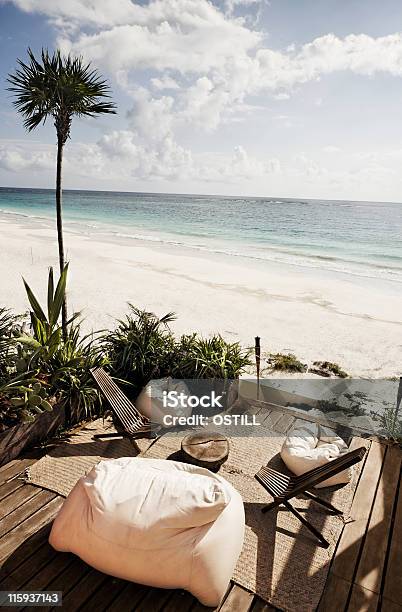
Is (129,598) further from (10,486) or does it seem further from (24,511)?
(10,486)

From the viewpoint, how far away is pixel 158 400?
4961mm

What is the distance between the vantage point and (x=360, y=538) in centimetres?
331

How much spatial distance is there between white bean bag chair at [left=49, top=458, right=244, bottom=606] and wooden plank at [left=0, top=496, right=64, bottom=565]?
0.50m

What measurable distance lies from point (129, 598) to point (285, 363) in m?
5.36

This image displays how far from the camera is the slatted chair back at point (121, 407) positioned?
4.15 metres

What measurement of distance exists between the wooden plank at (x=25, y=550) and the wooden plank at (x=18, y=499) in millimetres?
335

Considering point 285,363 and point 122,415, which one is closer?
point 122,415

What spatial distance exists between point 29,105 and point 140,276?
935cm

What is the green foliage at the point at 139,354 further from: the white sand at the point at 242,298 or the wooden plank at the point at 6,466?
the white sand at the point at 242,298

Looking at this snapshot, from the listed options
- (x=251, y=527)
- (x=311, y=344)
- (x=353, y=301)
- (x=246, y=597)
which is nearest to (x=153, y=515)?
(x=246, y=597)

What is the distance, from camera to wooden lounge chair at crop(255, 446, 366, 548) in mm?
3021

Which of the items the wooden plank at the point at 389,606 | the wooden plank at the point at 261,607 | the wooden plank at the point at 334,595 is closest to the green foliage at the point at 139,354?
the wooden plank at the point at 261,607

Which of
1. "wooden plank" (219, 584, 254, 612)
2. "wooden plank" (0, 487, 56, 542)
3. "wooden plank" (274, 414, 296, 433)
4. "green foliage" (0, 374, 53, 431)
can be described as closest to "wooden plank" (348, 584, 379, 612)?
"wooden plank" (219, 584, 254, 612)

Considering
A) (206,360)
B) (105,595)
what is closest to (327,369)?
(206,360)
